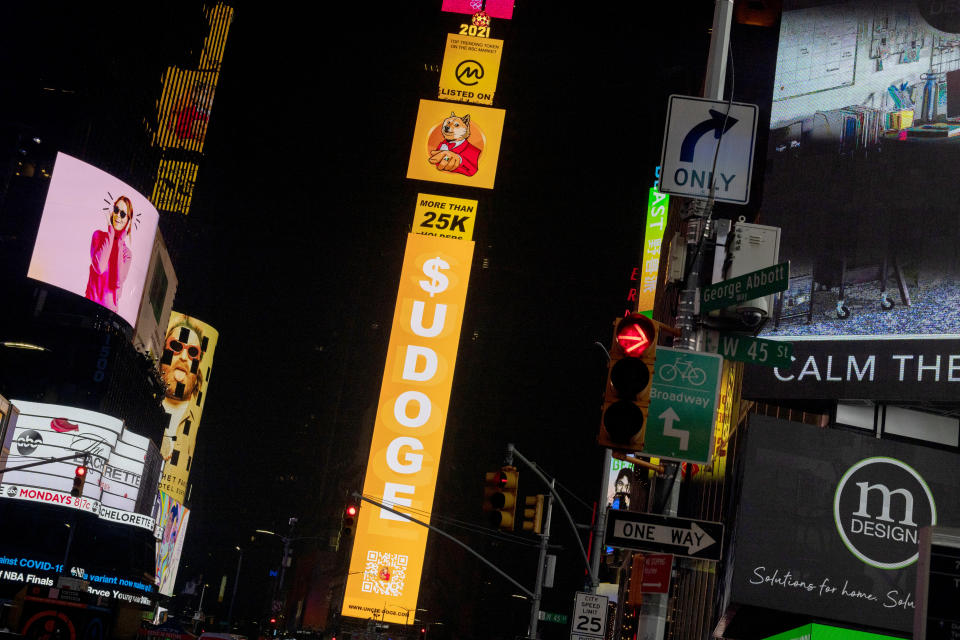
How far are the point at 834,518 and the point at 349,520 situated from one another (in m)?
12.9

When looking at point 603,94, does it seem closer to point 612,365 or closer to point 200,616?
point 200,616

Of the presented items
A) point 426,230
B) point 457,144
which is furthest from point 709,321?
point 457,144

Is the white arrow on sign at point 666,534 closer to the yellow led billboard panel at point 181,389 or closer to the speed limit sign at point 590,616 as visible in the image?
the speed limit sign at point 590,616

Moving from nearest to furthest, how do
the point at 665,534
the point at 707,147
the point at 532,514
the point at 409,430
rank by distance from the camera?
the point at 665,534 → the point at 707,147 → the point at 532,514 → the point at 409,430

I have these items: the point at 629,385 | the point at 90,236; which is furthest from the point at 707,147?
the point at 90,236

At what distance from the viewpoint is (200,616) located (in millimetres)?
102312

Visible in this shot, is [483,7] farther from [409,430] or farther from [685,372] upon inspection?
[685,372]

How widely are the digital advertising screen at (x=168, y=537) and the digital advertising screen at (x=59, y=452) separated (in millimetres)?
22280

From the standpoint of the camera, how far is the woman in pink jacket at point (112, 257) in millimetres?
51438

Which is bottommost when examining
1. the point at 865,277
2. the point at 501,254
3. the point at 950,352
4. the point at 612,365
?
the point at 612,365

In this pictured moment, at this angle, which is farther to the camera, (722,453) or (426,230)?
(426,230)

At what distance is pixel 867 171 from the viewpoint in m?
23.0

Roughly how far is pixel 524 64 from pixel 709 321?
98.2 meters

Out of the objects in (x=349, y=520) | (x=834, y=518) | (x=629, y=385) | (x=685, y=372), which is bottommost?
(x=349, y=520)
